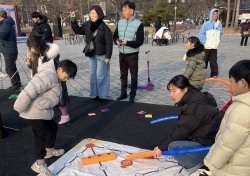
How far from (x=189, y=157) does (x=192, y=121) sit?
44 cm

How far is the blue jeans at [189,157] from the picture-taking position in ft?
8.47

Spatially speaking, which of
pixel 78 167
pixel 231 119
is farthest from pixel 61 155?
pixel 231 119

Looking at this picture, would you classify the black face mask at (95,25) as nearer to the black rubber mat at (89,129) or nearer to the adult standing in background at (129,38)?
the adult standing in background at (129,38)

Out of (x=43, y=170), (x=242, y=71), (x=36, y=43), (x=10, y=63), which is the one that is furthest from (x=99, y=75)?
(x=242, y=71)

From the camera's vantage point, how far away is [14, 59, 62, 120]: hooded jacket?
2.50m

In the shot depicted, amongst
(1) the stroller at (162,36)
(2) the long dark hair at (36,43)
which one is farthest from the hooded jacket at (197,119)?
(1) the stroller at (162,36)

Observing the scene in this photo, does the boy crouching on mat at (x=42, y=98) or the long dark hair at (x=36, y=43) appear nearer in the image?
the boy crouching on mat at (x=42, y=98)

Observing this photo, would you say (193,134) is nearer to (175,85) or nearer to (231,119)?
(175,85)

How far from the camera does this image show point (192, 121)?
2.48 metres

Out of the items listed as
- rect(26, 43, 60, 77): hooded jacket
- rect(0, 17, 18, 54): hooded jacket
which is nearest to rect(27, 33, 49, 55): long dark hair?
rect(26, 43, 60, 77): hooded jacket

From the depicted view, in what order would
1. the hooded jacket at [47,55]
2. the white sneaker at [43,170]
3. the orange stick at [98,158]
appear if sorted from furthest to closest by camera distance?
the hooded jacket at [47,55], the orange stick at [98,158], the white sneaker at [43,170]

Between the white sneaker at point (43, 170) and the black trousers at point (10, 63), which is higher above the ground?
the black trousers at point (10, 63)

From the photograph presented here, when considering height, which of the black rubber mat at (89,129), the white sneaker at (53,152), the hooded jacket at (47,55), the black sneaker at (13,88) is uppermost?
the hooded jacket at (47,55)

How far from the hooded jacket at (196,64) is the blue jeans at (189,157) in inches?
88.1
